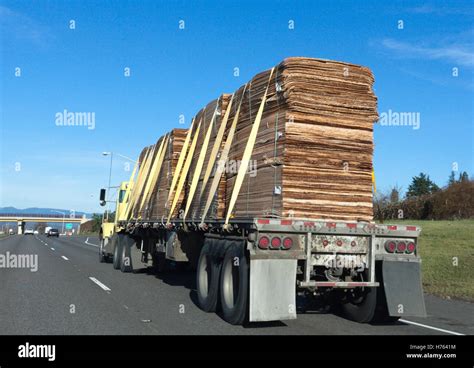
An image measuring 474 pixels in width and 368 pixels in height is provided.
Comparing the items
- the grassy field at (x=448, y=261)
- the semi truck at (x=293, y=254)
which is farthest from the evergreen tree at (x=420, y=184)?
the semi truck at (x=293, y=254)

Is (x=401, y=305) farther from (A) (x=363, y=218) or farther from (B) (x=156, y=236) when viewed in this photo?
(B) (x=156, y=236)

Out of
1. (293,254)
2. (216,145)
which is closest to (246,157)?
(216,145)

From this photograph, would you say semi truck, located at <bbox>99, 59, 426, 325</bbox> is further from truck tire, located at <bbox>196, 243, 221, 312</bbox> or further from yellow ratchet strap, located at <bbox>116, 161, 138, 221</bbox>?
yellow ratchet strap, located at <bbox>116, 161, 138, 221</bbox>

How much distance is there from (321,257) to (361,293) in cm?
130

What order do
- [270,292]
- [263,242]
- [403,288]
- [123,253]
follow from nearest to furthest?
[270,292] → [263,242] → [403,288] → [123,253]

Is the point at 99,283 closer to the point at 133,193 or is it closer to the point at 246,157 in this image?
the point at 133,193

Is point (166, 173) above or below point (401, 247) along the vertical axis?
above

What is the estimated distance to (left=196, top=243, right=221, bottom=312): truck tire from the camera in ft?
29.6

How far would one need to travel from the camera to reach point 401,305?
801cm

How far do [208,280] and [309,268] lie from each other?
7.98 feet

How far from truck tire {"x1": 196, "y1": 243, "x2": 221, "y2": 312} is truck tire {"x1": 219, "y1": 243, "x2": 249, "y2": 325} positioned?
12.5 inches

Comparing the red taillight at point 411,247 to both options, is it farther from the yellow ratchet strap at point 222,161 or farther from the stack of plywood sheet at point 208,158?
the yellow ratchet strap at point 222,161

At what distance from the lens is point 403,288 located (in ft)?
26.5
